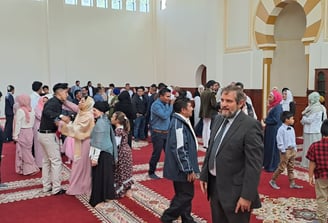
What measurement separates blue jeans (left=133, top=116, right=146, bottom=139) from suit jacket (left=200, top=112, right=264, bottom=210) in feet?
21.6

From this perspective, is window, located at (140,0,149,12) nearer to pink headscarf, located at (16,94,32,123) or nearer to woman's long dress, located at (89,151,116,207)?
pink headscarf, located at (16,94,32,123)

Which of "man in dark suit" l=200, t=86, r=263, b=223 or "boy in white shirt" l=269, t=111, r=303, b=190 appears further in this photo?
"boy in white shirt" l=269, t=111, r=303, b=190

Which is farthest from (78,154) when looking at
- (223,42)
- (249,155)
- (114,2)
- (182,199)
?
(114,2)

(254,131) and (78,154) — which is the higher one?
(254,131)

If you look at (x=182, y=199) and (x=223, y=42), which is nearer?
(x=182, y=199)

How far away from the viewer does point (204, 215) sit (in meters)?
3.81

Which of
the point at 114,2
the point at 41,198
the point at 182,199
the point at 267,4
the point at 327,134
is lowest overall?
the point at 41,198

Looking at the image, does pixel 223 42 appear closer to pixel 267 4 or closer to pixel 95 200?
pixel 267 4

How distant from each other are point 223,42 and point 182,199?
8.39 m

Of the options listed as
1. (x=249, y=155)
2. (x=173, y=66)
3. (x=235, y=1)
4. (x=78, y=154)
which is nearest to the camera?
(x=249, y=155)

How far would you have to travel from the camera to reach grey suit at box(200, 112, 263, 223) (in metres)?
2.19

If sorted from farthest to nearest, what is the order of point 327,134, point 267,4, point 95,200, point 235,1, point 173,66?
point 173,66
point 235,1
point 267,4
point 95,200
point 327,134

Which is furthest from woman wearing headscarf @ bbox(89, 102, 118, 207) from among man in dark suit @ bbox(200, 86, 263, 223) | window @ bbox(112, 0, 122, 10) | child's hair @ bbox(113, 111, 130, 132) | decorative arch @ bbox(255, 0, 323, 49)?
window @ bbox(112, 0, 122, 10)

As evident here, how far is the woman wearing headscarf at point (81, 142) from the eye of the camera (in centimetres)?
422
